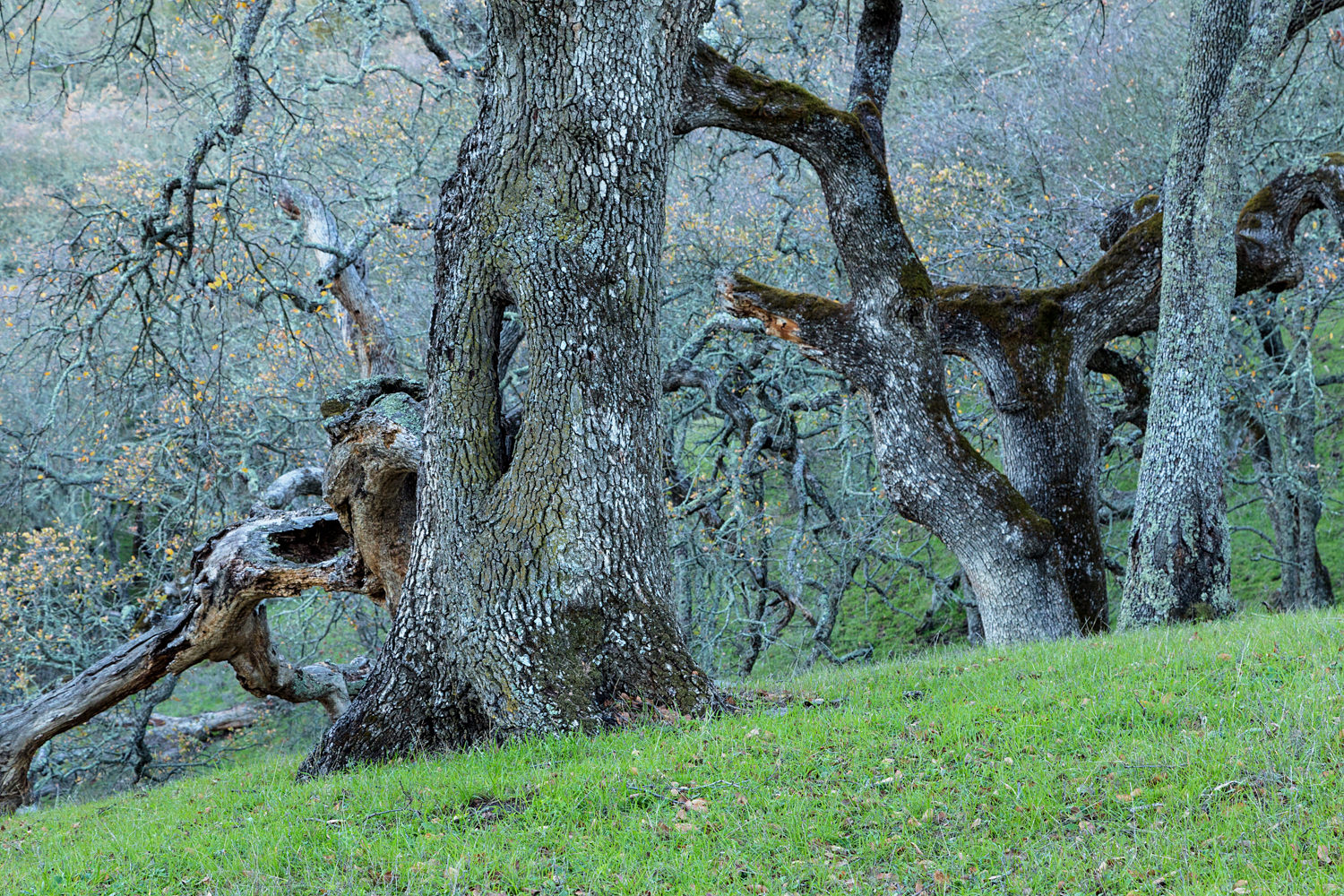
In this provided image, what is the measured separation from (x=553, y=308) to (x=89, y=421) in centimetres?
1274

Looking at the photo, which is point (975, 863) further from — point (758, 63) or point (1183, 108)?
point (758, 63)

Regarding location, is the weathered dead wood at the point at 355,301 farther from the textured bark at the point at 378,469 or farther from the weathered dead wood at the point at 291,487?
the textured bark at the point at 378,469

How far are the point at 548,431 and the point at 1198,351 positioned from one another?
5.67m

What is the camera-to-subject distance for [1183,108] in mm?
8367

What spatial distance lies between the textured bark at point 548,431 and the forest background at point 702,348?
3585 mm

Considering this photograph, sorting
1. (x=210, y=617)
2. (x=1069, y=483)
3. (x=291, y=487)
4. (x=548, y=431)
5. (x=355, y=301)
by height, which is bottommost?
(x=210, y=617)

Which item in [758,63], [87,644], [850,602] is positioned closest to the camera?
[758,63]

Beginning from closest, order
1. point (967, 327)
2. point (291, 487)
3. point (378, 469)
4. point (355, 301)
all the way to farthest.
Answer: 1. point (378, 469)
2. point (291, 487)
3. point (967, 327)
4. point (355, 301)

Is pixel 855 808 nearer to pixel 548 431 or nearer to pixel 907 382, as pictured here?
pixel 548 431

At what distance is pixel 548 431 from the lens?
16.9 feet

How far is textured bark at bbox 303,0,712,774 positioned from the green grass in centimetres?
35

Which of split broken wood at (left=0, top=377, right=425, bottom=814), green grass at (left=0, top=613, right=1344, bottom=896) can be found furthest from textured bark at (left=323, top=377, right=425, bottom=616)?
green grass at (left=0, top=613, right=1344, bottom=896)

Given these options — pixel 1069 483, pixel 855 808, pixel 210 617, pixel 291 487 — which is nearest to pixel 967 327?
pixel 1069 483

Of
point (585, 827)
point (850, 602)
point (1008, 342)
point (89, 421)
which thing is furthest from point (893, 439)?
point (89, 421)
